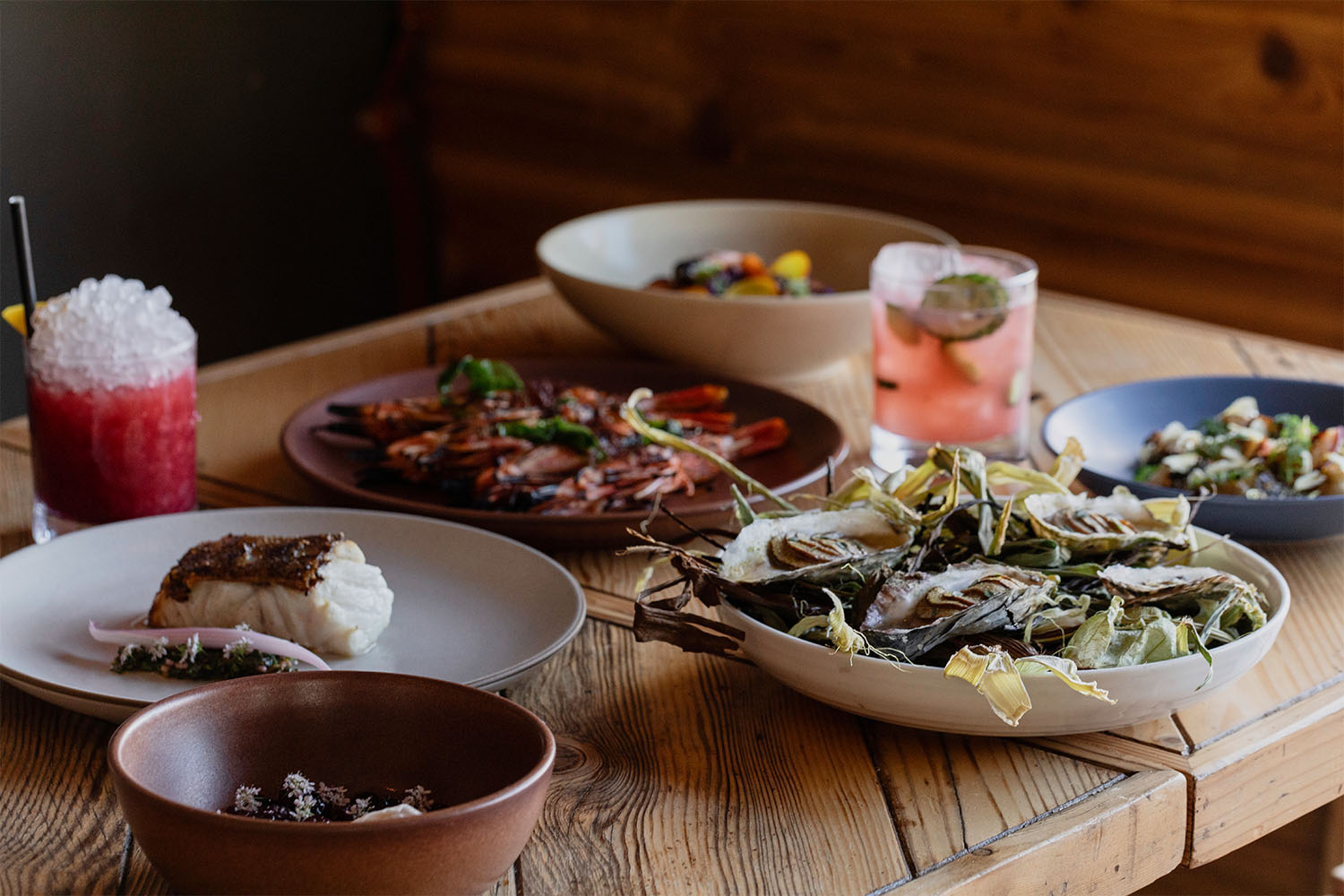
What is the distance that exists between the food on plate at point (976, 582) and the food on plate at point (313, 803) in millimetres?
231

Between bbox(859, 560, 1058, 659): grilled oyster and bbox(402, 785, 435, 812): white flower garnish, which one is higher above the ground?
bbox(859, 560, 1058, 659): grilled oyster

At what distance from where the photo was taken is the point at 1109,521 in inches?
42.8

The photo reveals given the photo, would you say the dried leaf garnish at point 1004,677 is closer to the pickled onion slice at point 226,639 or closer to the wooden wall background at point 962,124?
the pickled onion slice at point 226,639

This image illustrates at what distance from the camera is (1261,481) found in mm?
1351

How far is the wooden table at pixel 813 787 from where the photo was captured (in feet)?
2.79

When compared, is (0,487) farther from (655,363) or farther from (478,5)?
(478,5)

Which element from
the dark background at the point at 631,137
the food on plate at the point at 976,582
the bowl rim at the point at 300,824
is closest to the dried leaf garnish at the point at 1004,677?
the food on plate at the point at 976,582

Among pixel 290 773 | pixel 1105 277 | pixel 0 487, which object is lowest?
pixel 1105 277

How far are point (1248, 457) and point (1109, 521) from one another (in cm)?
38

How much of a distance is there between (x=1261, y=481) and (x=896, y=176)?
2124 mm

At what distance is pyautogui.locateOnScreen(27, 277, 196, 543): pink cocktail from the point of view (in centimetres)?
124

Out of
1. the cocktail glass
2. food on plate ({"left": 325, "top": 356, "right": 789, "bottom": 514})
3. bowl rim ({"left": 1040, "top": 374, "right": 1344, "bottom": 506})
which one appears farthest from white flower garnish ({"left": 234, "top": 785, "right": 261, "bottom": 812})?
the cocktail glass

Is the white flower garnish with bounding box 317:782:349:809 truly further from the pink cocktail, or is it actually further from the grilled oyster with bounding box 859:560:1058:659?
the pink cocktail

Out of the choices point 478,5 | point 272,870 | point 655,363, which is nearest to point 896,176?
point 478,5
